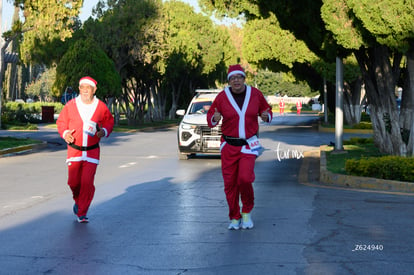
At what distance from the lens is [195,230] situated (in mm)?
9203

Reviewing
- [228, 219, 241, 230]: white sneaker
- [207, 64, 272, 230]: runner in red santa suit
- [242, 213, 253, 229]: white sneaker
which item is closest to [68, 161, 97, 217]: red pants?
[207, 64, 272, 230]: runner in red santa suit

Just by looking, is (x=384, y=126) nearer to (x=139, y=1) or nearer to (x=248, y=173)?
(x=248, y=173)

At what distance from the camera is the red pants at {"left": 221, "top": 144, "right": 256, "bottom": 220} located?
9.19m

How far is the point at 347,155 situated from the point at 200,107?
4.27m

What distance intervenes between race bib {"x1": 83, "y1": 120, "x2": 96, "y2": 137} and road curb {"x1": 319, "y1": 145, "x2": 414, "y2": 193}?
586 centimetres

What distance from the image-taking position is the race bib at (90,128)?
984 centimetres

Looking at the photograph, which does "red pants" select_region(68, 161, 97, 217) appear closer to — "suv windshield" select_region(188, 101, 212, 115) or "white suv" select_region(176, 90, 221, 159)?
"white suv" select_region(176, 90, 221, 159)

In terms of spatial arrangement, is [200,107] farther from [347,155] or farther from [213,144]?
[347,155]

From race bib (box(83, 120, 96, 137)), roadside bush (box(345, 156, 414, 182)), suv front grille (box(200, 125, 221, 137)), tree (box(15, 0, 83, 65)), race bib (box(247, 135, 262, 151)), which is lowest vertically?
roadside bush (box(345, 156, 414, 182))

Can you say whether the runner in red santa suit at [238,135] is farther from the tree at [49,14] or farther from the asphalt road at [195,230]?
the tree at [49,14]

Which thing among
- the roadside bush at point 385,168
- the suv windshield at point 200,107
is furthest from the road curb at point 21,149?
the roadside bush at point 385,168

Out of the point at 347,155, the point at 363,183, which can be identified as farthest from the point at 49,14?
the point at 363,183

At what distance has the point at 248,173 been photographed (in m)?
9.16

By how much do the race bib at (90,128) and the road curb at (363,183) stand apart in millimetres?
5865
